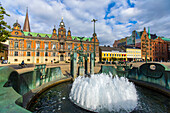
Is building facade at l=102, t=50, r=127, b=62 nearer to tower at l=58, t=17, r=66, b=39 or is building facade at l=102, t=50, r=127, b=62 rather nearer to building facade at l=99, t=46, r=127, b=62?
building facade at l=99, t=46, r=127, b=62

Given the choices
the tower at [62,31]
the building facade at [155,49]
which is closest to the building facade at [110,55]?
the building facade at [155,49]

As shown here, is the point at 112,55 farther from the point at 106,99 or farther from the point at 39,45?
the point at 106,99

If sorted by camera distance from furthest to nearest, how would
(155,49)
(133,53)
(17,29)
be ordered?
(155,49) → (133,53) → (17,29)

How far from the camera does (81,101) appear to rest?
12.2ft

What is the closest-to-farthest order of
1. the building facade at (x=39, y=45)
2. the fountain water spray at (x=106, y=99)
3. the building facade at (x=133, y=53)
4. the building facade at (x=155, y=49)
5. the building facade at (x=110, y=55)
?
the fountain water spray at (x=106, y=99), the building facade at (x=39, y=45), the building facade at (x=110, y=55), the building facade at (x=133, y=53), the building facade at (x=155, y=49)

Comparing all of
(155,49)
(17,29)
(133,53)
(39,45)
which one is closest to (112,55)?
(133,53)

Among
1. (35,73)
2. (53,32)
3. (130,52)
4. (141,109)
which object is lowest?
(141,109)

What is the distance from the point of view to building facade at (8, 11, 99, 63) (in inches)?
1334

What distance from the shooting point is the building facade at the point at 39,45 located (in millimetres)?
33875

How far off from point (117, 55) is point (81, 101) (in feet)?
158

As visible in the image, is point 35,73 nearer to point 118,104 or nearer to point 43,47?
point 118,104

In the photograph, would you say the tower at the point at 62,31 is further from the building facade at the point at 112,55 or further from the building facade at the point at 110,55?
the building facade at the point at 112,55

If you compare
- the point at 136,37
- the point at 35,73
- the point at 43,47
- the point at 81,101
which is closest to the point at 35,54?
the point at 43,47

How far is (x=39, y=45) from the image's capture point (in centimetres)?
3734
